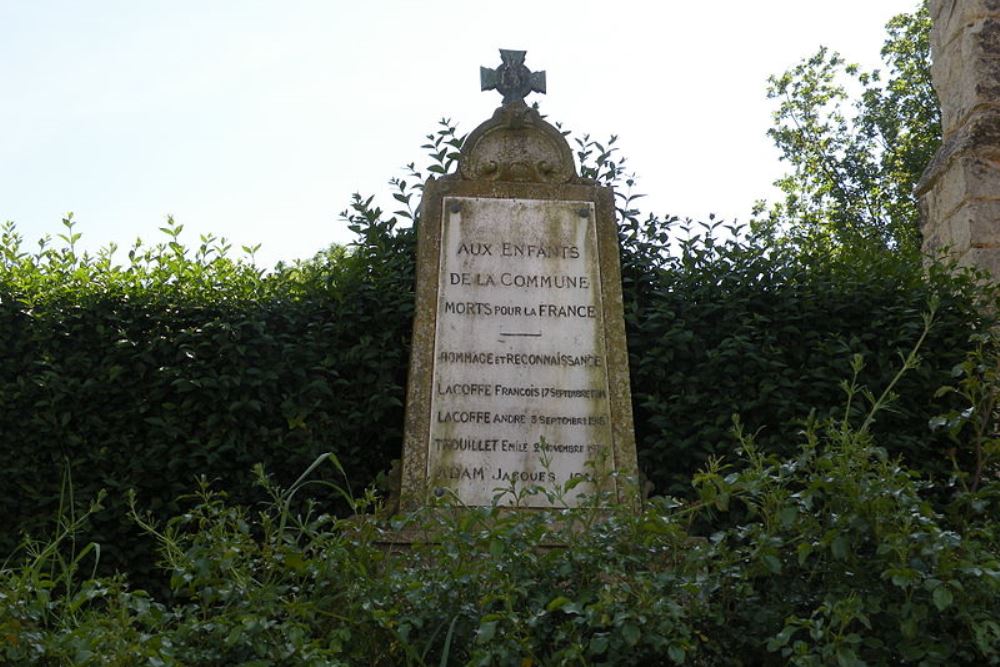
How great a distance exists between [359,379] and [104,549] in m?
1.51

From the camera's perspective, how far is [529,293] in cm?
604

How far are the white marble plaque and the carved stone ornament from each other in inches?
6.8

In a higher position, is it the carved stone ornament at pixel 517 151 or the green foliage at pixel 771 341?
the carved stone ornament at pixel 517 151

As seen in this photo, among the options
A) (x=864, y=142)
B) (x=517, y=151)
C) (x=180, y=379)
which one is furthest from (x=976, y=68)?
(x=864, y=142)

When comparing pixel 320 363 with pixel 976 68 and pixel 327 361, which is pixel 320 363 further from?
pixel 976 68

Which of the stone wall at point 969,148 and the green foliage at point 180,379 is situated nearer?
the green foliage at point 180,379

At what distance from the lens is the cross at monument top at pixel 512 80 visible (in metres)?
6.62

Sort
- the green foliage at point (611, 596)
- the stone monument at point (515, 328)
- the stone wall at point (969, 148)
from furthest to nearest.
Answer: the stone wall at point (969, 148) < the stone monument at point (515, 328) < the green foliage at point (611, 596)

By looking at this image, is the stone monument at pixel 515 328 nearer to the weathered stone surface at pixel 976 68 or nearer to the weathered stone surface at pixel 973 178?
the weathered stone surface at pixel 973 178

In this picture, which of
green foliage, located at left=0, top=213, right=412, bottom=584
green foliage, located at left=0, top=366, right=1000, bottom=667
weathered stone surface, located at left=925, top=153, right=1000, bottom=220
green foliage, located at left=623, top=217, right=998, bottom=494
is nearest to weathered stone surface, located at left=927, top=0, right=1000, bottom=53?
weathered stone surface, located at left=925, top=153, right=1000, bottom=220

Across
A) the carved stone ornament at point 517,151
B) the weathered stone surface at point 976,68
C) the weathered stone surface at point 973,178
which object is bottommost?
the carved stone ornament at point 517,151

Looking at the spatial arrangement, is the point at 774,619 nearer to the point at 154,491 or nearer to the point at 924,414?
the point at 924,414

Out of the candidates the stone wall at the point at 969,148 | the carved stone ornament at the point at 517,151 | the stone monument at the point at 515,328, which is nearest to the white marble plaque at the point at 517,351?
the stone monument at the point at 515,328

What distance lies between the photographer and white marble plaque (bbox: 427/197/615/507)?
18.8 ft
